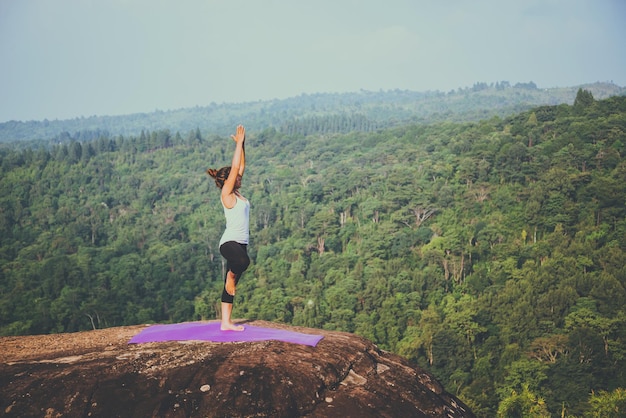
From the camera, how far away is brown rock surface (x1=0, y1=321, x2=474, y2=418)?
5242 mm

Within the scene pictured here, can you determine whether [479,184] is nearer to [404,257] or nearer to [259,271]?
[404,257]

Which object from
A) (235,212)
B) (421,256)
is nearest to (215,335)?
(235,212)

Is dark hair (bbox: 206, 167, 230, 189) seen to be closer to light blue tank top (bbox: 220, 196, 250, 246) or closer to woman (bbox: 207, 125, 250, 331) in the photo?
woman (bbox: 207, 125, 250, 331)

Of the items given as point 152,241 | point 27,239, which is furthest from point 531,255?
point 27,239

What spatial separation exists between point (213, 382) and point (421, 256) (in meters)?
52.1

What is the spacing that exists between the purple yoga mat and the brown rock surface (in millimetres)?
172

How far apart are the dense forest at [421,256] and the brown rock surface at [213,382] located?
72.0ft

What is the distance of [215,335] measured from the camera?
679 cm

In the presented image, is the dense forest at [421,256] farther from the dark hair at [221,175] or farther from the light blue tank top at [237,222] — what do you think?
the dark hair at [221,175]

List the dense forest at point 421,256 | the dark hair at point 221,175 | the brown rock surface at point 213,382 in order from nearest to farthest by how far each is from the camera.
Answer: the brown rock surface at point 213,382
the dark hair at point 221,175
the dense forest at point 421,256

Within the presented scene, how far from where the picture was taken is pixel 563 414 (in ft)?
102

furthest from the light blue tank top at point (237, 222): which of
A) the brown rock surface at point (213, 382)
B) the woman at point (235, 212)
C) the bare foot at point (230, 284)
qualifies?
the brown rock surface at point (213, 382)

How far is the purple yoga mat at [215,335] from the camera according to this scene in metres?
→ 6.64

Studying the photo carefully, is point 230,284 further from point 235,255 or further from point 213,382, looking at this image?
point 213,382
